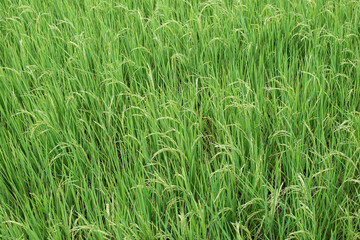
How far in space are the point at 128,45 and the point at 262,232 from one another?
1467mm

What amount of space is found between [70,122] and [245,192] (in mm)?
909

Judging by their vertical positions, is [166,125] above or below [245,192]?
above

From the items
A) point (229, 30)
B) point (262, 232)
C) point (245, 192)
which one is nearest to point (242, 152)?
point (245, 192)

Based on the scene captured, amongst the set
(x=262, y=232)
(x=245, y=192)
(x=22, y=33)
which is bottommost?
(x=262, y=232)

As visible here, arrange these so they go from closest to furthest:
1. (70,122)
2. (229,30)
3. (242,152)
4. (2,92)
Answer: (242,152) < (70,122) < (2,92) < (229,30)

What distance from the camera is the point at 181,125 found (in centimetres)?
171

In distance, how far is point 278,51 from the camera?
2242 millimetres

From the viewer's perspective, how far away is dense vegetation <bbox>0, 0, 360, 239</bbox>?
1.46 metres

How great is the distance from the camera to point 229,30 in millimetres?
2441

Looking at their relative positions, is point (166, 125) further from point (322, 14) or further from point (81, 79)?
point (322, 14)

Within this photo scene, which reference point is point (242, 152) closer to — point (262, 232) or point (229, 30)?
point (262, 232)

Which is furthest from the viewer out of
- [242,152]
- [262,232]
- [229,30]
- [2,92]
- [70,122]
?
[229,30]

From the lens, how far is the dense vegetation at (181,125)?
146 centimetres

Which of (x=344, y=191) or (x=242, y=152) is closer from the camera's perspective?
(x=344, y=191)
